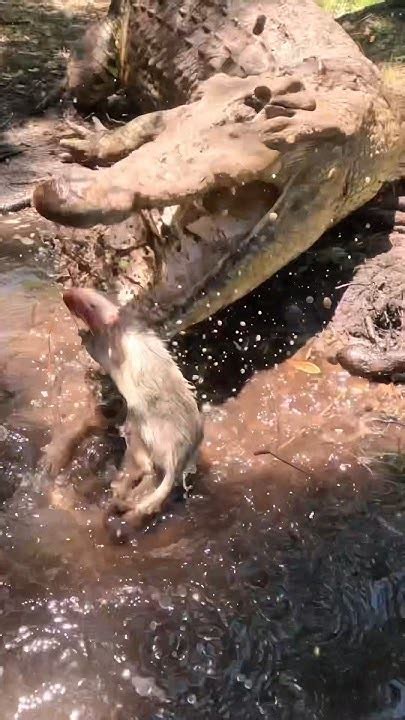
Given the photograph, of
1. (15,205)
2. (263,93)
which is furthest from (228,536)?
(15,205)

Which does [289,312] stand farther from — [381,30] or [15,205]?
[381,30]

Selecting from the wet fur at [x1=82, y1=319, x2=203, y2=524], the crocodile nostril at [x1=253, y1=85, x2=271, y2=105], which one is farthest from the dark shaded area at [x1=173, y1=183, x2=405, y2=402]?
the crocodile nostril at [x1=253, y1=85, x2=271, y2=105]

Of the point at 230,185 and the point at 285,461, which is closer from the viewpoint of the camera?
the point at 230,185

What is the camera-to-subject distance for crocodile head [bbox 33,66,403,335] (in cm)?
289

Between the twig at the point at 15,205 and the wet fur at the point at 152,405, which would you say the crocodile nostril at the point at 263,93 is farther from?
the twig at the point at 15,205

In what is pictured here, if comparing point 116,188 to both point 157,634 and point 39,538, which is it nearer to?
point 39,538

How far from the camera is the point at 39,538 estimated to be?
9.70 feet

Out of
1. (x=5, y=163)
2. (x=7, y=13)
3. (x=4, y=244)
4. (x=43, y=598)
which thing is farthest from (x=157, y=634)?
(x=7, y=13)

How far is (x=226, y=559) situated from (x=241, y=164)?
137 centimetres

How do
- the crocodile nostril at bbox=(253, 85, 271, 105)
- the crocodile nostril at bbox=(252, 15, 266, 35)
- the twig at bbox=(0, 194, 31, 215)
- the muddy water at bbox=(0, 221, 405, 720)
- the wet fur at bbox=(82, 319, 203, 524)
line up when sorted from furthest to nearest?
1. the twig at bbox=(0, 194, 31, 215)
2. the crocodile nostril at bbox=(252, 15, 266, 35)
3. the crocodile nostril at bbox=(253, 85, 271, 105)
4. the wet fur at bbox=(82, 319, 203, 524)
5. the muddy water at bbox=(0, 221, 405, 720)

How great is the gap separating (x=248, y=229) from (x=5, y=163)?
2.53m

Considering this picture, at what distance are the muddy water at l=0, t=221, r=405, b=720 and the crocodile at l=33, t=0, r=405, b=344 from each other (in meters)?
0.51

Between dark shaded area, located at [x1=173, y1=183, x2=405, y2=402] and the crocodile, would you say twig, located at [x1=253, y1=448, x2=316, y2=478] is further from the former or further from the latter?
the crocodile

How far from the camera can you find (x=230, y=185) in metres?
3.07
